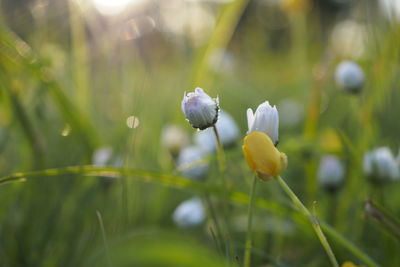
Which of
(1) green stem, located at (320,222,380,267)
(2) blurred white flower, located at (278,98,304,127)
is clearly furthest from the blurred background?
(2) blurred white flower, located at (278,98,304,127)

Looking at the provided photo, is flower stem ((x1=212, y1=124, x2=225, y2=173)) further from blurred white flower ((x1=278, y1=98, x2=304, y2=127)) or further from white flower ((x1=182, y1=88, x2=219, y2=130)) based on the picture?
blurred white flower ((x1=278, y1=98, x2=304, y2=127))

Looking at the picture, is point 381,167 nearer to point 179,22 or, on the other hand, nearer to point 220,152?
point 220,152

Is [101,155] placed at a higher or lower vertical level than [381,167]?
higher

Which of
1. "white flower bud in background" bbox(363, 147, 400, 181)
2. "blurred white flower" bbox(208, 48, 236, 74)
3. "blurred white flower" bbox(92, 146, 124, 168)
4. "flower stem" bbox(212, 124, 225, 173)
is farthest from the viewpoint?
"blurred white flower" bbox(208, 48, 236, 74)

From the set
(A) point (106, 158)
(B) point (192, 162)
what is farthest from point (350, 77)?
(A) point (106, 158)

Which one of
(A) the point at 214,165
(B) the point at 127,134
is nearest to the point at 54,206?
(B) the point at 127,134
